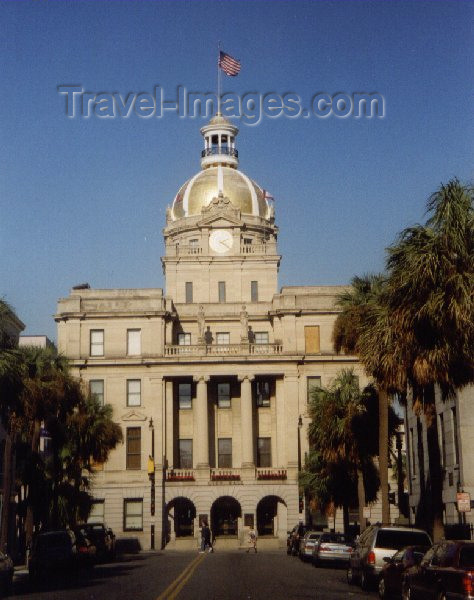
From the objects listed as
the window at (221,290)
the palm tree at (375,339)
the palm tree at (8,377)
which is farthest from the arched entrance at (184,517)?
the palm tree at (375,339)

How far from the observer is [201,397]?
77.8m

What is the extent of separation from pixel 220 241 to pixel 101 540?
47.8 meters

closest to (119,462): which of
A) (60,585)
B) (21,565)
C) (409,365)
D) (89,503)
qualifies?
(89,503)

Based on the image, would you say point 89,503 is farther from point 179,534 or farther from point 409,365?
point 409,365

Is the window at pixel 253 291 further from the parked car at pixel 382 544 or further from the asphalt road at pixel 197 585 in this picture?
the parked car at pixel 382 544

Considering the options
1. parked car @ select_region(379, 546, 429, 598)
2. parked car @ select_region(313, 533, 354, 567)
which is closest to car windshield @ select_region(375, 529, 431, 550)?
parked car @ select_region(379, 546, 429, 598)

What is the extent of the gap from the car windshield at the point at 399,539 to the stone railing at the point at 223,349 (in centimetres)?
5080

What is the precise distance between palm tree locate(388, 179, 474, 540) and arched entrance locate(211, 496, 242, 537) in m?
50.1

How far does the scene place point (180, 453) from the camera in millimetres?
79000

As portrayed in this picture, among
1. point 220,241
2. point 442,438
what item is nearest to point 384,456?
point 442,438

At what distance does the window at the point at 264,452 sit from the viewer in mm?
79188

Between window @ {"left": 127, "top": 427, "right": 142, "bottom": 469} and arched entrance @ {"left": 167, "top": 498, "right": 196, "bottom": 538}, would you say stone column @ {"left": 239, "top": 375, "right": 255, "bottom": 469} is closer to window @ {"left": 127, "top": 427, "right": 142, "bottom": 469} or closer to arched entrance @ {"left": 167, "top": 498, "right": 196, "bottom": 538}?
arched entrance @ {"left": 167, "top": 498, "right": 196, "bottom": 538}

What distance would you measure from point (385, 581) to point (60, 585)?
1157 centimetres

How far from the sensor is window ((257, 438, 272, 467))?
79188 millimetres
